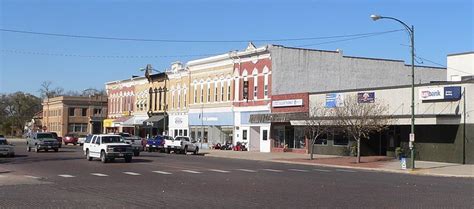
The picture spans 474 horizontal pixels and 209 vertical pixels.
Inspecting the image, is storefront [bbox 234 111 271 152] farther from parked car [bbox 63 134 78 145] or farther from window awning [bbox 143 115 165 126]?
parked car [bbox 63 134 78 145]

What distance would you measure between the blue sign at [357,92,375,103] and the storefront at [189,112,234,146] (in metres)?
18.8

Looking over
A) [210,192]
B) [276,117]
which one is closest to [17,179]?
[210,192]

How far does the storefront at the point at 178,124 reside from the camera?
231 ft

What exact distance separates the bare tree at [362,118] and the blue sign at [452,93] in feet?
14.0

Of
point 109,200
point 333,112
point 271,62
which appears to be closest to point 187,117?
point 271,62

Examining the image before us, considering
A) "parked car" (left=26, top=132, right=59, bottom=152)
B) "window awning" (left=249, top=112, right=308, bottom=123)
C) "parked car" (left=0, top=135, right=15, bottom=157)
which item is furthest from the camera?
"parked car" (left=26, top=132, right=59, bottom=152)

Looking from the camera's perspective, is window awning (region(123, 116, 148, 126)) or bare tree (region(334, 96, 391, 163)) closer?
bare tree (region(334, 96, 391, 163))

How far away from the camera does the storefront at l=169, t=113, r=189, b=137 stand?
231 ft

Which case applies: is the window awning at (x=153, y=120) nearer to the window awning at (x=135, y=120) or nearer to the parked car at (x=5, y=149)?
the window awning at (x=135, y=120)

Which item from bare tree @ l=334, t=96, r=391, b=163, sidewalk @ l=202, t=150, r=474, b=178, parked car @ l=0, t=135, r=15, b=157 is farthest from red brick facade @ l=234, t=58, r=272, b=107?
parked car @ l=0, t=135, r=15, b=157

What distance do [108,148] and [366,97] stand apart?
19719 mm

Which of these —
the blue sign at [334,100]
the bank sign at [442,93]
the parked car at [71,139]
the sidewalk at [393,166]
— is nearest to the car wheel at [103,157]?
the sidewalk at [393,166]

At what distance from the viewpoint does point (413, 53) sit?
3312 cm

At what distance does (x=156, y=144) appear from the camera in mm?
56062
